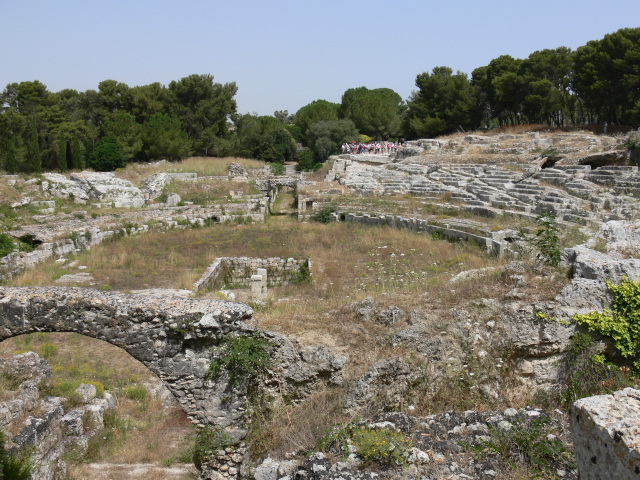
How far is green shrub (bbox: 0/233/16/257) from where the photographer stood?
14.8 metres

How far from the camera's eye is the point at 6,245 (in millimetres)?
15086

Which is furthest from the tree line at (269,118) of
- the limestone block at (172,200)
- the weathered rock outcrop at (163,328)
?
the weathered rock outcrop at (163,328)

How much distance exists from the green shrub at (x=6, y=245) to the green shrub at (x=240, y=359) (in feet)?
39.4

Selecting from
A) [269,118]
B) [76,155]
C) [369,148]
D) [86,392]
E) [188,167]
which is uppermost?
[269,118]

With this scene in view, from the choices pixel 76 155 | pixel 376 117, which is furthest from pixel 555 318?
pixel 376 117

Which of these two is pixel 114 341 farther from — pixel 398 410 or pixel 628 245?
pixel 628 245

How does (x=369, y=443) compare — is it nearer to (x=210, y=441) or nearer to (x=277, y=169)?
(x=210, y=441)

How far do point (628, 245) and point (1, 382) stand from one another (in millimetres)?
10282

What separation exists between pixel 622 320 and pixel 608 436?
3468mm

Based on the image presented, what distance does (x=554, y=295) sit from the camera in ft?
22.9

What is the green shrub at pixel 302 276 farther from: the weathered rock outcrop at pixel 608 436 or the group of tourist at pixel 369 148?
the group of tourist at pixel 369 148

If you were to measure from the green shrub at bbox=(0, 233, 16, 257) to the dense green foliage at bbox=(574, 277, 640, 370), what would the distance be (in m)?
15.5

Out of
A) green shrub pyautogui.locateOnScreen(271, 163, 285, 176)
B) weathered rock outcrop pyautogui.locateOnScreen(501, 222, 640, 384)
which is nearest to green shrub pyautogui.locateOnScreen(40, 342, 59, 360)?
weathered rock outcrop pyautogui.locateOnScreen(501, 222, 640, 384)

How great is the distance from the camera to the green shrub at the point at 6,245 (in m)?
14.8
